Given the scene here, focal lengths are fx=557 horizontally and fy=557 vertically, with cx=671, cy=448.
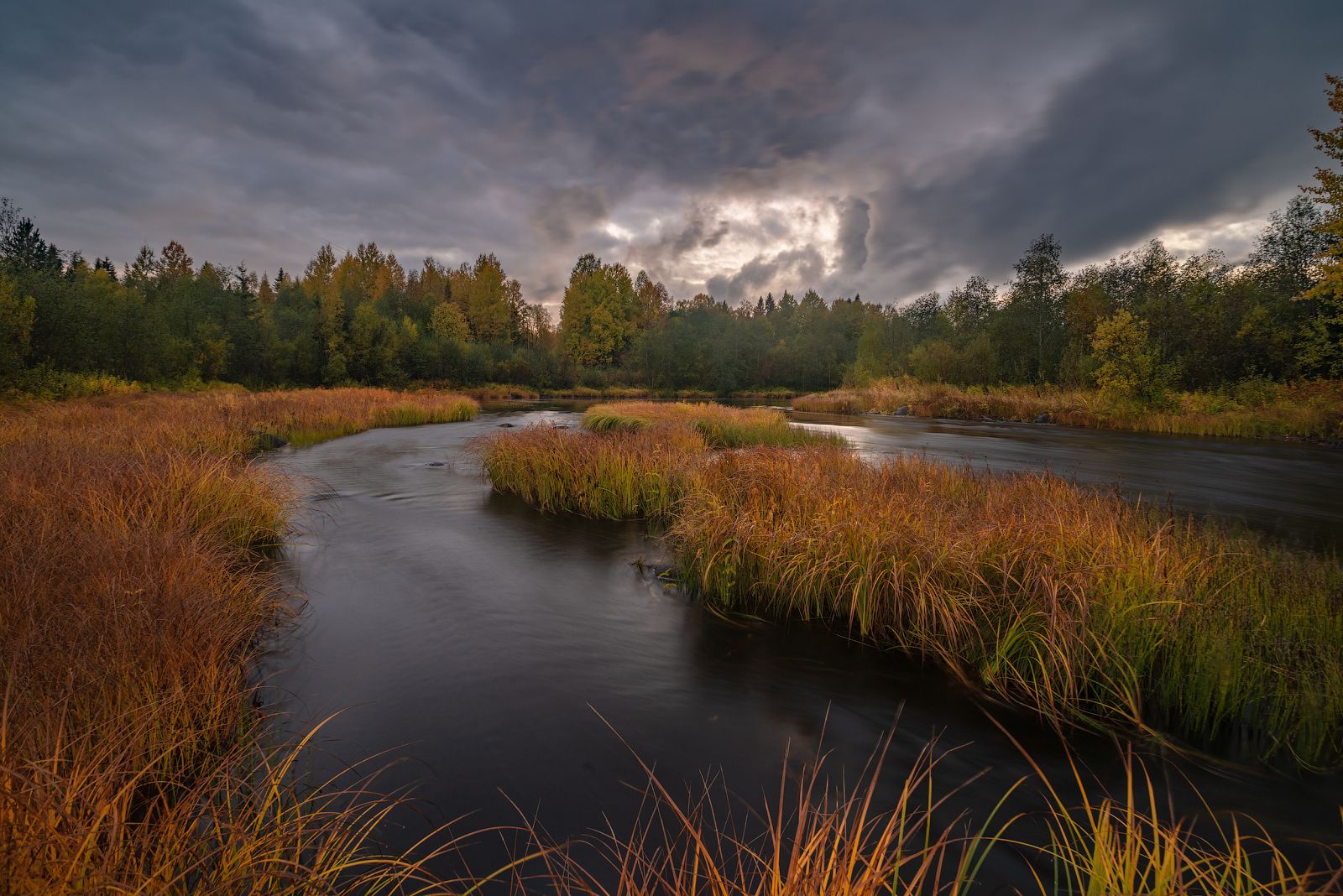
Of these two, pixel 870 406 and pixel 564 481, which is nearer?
pixel 564 481

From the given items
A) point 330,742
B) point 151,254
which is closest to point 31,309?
point 330,742

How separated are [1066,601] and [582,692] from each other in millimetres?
3853

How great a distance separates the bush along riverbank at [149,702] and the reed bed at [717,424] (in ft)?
34.9

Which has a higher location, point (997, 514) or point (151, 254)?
point (151, 254)

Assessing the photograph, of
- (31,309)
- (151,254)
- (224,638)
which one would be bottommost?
(224,638)

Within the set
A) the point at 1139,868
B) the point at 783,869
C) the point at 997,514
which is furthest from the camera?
the point at 997,514

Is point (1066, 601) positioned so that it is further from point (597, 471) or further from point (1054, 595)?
point (597, 471)

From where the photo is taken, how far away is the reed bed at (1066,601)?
150 inches

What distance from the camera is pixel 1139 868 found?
2553mm

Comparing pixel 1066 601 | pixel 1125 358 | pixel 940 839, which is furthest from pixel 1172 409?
pixel 940 839

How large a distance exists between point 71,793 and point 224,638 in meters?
2.44

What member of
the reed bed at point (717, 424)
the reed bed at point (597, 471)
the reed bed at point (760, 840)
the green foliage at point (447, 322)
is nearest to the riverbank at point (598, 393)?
the green foliage at point (447, 322)

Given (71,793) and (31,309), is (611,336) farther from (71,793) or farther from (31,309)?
(71,793)

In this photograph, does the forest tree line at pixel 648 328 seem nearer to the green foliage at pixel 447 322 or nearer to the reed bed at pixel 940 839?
the green foliage at pixel 447 322
